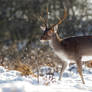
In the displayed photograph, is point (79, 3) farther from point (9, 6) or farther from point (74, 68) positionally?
point (74, 68)

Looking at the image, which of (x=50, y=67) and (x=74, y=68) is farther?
(x=74, y=68)

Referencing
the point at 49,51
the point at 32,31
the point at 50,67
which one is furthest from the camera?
the point at 32,31

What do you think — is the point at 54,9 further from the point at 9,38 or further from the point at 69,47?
the point at 69,47

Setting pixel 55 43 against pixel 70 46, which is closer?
pixel 70 46

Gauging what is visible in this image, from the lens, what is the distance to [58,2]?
1986cm

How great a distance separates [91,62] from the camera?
8875mm

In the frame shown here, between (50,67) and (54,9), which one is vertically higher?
(54,9)

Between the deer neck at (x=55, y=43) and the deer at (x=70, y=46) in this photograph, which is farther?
the deer neck at (x=55, y=43)

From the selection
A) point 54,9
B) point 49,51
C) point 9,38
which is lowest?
point 49,51

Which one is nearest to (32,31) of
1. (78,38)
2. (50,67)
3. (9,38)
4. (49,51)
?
(9,38)

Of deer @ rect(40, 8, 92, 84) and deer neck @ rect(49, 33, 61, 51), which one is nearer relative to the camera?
deer @ rect(40, 8, 92, 84)

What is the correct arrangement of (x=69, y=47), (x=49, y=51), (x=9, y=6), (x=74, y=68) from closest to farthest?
(x=69, y=47) < (x=74, y=68) < (x=49, y=51) < (x=9, y=6)

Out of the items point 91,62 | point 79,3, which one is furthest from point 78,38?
point 79,3

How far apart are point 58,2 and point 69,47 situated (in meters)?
14.3
